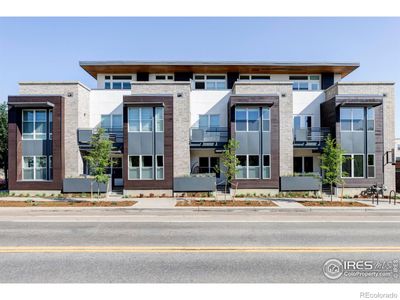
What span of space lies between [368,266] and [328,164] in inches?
473

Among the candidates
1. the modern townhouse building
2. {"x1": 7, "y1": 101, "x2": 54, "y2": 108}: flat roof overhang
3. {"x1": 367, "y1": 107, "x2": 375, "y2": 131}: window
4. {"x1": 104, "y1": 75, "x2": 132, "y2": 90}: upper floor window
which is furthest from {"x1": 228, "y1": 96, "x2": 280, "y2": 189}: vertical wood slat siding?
{"x1": 7, "y1": 101, "x2": 54, "y2": 108}: flat roof overhang

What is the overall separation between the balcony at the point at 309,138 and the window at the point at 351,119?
136 cm

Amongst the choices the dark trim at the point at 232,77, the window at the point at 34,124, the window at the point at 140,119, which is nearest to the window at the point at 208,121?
the window at the point at 140,119

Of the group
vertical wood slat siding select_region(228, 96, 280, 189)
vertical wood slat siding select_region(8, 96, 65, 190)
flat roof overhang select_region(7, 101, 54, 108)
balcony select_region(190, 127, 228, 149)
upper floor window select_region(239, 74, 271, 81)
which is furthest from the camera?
upper floor window select_region(239, 74, 271, 81)

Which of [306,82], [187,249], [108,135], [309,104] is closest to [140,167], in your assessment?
[108,135]

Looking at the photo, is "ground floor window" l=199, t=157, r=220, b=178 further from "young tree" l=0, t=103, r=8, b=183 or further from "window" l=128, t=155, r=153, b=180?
"young tree" l=0, t=103, r=8, b=183

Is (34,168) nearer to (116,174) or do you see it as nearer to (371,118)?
(116,174)

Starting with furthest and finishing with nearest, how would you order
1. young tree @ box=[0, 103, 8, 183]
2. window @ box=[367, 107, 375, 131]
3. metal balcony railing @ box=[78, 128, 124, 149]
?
1. young tree @ box=[0, 103, 8, 183]
2. metal balcony railing @ box=[78, 128, 124, 149]
3. window @ box=[367, 107, 375, 131]

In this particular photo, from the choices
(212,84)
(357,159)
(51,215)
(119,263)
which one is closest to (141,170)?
(51,215)

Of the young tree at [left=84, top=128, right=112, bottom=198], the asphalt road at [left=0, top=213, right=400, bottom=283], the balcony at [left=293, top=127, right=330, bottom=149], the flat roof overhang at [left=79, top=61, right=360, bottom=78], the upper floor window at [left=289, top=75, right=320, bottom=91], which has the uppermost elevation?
the flat roof overhang at [left=79, top=61, right=360, bottom=78]

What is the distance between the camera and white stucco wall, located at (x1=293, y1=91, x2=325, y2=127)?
23.2 meters

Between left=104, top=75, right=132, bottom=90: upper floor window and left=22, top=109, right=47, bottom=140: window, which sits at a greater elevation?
left=104, top=75, right=132, bottom=90: upper floor window

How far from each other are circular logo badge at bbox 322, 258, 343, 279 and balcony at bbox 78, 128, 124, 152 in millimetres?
17582

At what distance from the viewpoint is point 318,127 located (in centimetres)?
2264
